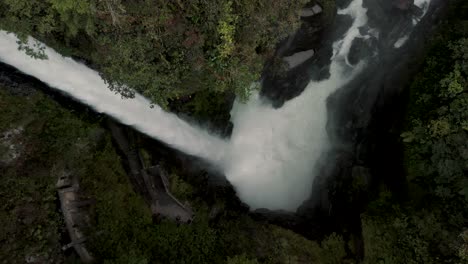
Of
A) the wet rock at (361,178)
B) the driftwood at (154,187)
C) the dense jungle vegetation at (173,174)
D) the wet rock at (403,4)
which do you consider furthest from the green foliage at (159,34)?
the wet rock at (403,4)

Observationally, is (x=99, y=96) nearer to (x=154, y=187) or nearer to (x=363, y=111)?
(x=154, y=187)

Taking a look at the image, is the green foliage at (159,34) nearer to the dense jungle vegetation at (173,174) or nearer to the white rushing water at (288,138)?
the dense jungle vegetation at (173,174)

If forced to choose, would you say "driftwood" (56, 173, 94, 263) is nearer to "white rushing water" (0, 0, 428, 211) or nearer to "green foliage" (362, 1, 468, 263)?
"white rushing water" (0, 0, 428, 211)

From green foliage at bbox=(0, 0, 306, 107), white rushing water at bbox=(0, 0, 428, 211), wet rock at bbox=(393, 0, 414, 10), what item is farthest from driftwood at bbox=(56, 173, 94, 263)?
wet rock at bbox=(393, 0, 414, 10)

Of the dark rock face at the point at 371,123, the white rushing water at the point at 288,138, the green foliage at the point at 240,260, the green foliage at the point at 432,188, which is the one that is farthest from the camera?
the white rushing water at the point at 288,138

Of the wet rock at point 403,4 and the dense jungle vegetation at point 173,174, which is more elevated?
the wet rock at point 403,4

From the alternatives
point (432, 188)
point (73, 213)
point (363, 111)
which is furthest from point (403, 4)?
point (73, 213)

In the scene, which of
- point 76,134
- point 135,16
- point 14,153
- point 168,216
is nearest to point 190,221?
point 168,216
